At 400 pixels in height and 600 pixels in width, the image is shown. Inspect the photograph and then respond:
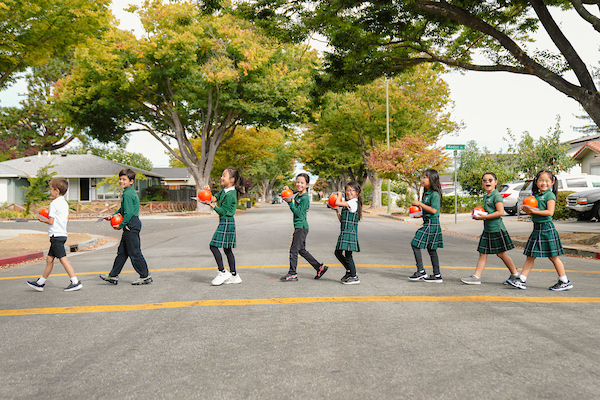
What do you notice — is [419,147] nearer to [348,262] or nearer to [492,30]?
[492,30]

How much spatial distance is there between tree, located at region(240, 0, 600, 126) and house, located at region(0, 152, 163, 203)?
2720 cm

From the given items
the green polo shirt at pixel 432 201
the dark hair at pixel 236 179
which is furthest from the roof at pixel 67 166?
the green polo shirt at pixel 432 201

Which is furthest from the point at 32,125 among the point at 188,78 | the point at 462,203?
the point at 462,203

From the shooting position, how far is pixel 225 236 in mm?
6531

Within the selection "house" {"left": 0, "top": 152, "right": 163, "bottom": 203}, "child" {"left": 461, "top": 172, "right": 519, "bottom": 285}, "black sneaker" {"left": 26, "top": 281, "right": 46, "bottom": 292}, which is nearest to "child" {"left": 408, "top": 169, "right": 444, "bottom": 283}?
"child" {"left": 461, "top": 172, "right": 519, "bottom": 285}

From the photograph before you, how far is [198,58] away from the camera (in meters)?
26.6

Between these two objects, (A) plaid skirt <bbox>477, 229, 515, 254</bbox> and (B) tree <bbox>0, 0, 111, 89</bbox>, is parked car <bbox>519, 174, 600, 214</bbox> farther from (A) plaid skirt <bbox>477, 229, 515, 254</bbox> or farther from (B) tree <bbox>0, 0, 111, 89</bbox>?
(B) tree <bbox>0, 0, 111, 89</bbox>

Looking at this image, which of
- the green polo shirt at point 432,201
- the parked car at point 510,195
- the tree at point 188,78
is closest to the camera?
the green polo shirt at point 432,201

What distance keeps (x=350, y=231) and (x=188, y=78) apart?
71.3ft

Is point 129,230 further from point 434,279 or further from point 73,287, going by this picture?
point 434,279

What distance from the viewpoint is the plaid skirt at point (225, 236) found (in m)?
6.51

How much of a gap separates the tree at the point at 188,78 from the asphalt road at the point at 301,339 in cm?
2013

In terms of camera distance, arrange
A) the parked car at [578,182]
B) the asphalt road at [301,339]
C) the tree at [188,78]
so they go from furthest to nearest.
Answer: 1. the tree at [188,78]
2. the parked car at [578,182]
3. the asphalt road at [301,339]

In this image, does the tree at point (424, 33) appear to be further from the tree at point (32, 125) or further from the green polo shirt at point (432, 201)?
the tree at point (32, 125)
